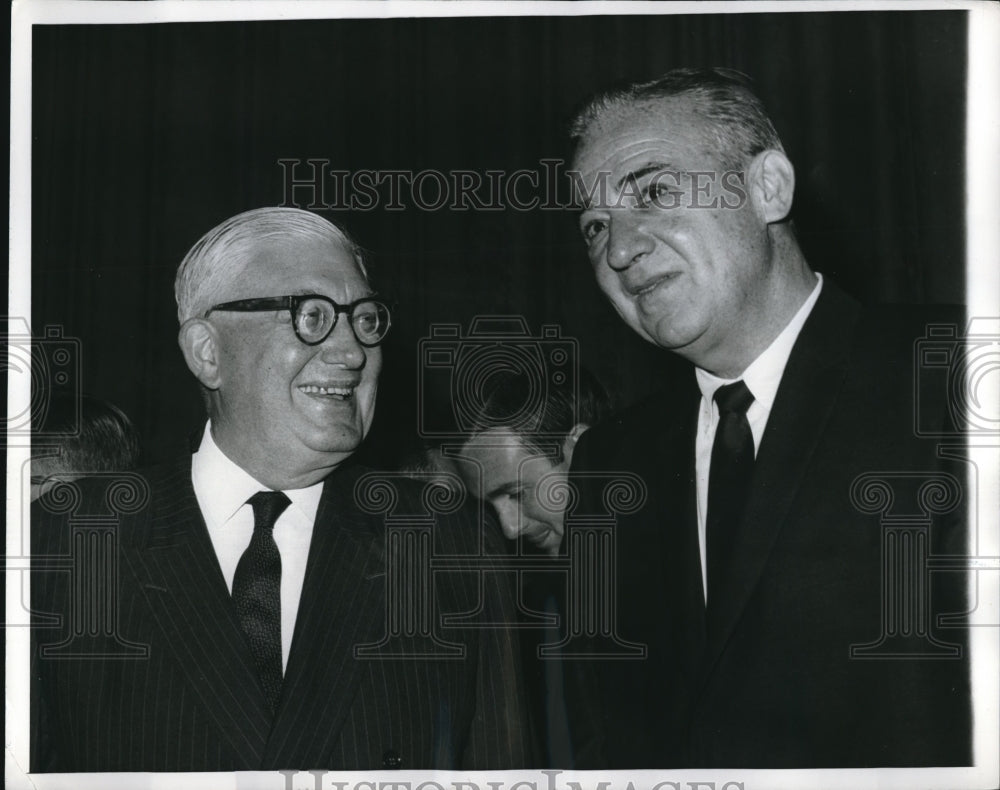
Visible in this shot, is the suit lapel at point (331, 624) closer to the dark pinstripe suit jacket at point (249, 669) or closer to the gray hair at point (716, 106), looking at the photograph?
the dark pinstripe suit jacket at point (249, 669)

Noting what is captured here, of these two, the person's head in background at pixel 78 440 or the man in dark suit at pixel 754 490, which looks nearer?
the man in dark suit at pixel 754 490

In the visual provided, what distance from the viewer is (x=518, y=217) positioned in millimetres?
2881

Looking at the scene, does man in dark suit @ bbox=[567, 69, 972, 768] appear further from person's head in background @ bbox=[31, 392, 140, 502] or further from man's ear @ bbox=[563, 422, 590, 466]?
person's head in background @ bbox=[31, 392, 140, 502]

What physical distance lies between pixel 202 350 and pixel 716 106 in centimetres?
147

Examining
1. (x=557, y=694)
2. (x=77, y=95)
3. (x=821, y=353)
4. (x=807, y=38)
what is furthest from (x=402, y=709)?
(x=807, y=38)

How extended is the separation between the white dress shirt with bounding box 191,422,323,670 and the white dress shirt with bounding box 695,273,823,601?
3.23 feet

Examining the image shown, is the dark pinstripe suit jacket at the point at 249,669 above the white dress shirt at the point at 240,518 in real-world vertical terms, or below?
below

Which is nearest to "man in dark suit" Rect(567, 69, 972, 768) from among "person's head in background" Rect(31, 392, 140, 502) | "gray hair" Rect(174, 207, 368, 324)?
"gray hair" Rect(174, 207, 368, 324)

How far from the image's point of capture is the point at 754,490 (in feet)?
9.03

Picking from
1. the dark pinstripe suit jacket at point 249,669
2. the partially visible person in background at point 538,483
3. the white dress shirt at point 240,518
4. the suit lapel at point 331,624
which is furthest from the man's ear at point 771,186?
the white dress shirt at point 240,518

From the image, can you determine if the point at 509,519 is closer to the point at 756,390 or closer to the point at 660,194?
the point at 756,390

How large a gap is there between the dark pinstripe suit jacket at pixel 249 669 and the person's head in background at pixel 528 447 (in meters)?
0.12

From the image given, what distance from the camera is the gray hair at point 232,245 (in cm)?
285

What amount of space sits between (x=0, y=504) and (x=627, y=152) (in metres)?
1.89
